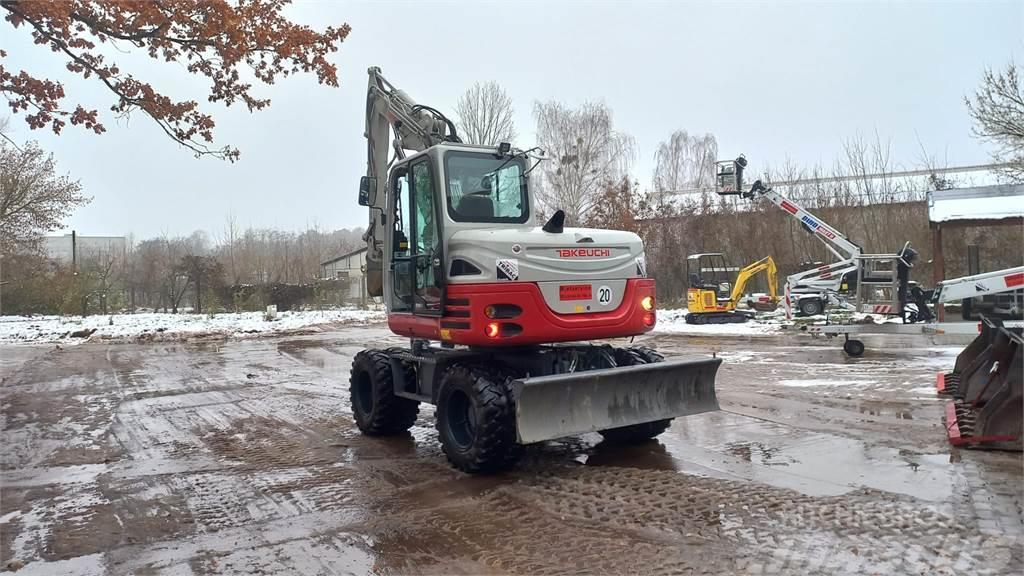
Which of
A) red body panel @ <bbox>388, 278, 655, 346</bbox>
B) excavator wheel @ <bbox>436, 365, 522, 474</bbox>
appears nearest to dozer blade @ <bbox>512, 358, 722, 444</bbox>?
excavator wheel @ <bbox>436, 365, 522, 474</bbox>

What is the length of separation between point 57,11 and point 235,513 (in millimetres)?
6039

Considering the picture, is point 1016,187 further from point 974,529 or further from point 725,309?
point 974,529

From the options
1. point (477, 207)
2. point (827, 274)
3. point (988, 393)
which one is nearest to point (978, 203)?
point (827, 274)

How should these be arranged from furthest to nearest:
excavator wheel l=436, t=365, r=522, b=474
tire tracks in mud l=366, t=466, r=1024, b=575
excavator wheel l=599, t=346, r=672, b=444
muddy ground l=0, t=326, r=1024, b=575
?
1. excavator wheel l=599, t=346, r=672, b=444
2. excavator wheel l=436, t=365, r=522, b=474
3. muddy ground l=0, t=326, r=1024, b=575
4. tire tracks in mud l=366, t=466, r=1024, b=575

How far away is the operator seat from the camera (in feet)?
20.9

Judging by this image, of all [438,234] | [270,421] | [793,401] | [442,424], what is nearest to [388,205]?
[438,234]

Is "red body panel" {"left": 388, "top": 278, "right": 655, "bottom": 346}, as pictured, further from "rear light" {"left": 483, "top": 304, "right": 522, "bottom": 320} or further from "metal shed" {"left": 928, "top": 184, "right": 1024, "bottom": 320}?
"metal shed" {"left": 928, "top": 184, "right": 1024, "bottom": 320}

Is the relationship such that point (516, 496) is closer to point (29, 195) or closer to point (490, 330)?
point (490, 330)

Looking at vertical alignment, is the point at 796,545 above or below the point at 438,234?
below

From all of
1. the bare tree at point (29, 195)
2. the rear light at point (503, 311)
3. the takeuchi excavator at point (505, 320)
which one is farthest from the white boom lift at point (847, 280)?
the bare tree at point (29, 195)

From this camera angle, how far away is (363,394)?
7785 millimetres

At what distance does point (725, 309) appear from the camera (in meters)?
21.8

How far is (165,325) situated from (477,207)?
22.2 meters

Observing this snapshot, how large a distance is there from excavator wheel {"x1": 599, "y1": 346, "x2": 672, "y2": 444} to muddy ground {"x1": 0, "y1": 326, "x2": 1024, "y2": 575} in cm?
21
